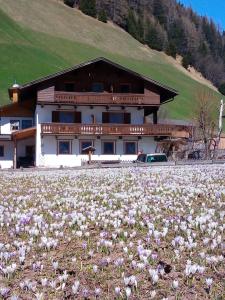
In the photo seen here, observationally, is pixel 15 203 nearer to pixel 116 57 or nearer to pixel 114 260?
pixel 114 260

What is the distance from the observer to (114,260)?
6.47m

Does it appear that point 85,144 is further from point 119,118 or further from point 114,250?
point 114,250

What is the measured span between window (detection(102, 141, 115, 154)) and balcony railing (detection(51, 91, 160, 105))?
4.55m

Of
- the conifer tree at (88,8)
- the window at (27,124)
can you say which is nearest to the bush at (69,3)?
the conifer tree at (88,8)

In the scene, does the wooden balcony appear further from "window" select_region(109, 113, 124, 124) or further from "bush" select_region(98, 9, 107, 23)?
"bush" select_region(98, 9, 107, 23)

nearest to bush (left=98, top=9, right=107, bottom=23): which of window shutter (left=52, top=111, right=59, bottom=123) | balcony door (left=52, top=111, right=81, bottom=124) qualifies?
balcony door (left=52, top=111, right=81, bottom=124)

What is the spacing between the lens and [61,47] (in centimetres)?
13550

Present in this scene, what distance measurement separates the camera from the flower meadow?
18.2ft

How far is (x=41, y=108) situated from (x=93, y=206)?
47.0m

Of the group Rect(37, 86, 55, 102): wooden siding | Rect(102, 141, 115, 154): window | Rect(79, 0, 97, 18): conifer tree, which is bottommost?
Rect(102, 141, 115, 154): window

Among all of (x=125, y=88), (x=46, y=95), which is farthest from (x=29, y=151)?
(x=125, y=88)

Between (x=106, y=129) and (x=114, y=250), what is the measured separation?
4848 centimetres

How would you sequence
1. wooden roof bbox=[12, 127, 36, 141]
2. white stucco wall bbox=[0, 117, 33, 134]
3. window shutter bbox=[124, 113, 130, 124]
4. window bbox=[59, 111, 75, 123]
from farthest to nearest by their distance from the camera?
white stucco wall bbox=[0, 117, 33, 134]
window shutter bbox=[124, 113, 130, 124]
window bbox=[59, 111, 75, 123]
wooden roof bbox=[12, 127, 36, 141]

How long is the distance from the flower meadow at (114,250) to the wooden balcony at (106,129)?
43.3m
